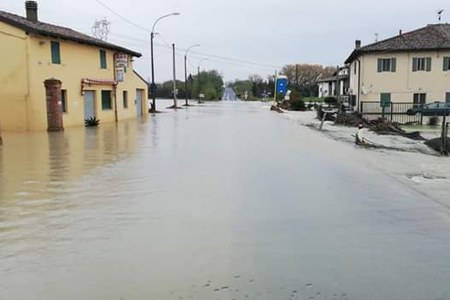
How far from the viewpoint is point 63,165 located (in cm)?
1386

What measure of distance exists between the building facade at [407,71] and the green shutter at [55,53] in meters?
29.4

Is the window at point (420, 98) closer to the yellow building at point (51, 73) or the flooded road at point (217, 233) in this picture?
the yellow building at point (51, 73)

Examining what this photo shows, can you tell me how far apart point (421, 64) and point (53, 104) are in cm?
3491

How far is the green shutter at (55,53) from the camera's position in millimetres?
28969

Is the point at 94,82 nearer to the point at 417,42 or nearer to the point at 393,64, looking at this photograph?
the point at 393,64

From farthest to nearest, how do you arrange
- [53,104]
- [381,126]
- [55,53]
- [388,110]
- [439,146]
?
1. [388,110]
2. [55,53]
3. [381,126]
4. [53,104]
5. [439,146]

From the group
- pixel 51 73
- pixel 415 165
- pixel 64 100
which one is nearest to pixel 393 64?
pixel 64 100

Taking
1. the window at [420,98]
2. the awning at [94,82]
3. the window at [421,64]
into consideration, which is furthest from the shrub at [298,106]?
the awning at [94,82]

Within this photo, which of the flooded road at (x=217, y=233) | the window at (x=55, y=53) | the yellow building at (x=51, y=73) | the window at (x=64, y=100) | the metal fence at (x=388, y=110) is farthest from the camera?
the metal fence at (x=388, y=110)

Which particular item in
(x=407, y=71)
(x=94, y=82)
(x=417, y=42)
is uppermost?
(x=417, y=42)

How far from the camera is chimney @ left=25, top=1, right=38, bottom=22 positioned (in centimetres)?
3106

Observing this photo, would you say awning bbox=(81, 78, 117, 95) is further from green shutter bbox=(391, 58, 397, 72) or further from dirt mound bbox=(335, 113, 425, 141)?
green shutter bbox=(391, 58, 397, 72)

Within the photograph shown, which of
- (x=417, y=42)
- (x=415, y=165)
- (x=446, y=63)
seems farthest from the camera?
(x=417, y=42)

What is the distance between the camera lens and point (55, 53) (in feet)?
95.7
